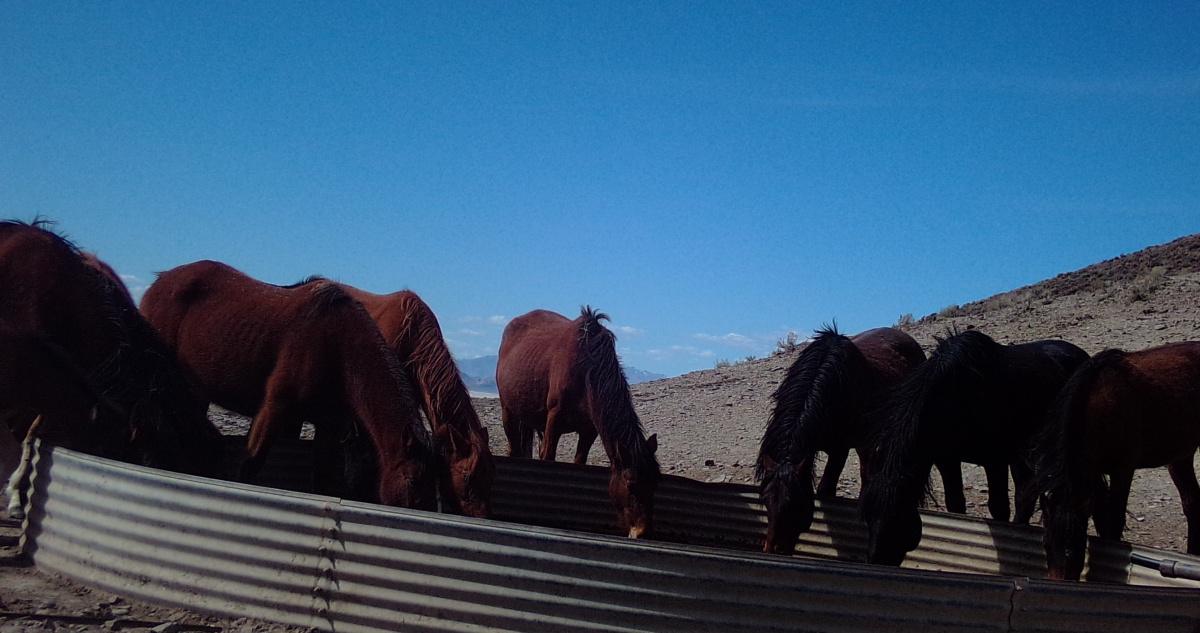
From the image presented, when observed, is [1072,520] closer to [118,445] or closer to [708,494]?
[708,494]

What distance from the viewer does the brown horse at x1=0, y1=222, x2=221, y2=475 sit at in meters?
5.91

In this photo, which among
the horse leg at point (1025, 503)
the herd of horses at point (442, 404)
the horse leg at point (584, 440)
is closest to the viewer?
the herd of horses at point (442, 404)

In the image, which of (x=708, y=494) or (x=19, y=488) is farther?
(x=708, y=494)

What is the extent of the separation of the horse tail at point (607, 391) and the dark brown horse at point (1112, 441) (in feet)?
9.27

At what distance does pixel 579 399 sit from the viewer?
912 cm

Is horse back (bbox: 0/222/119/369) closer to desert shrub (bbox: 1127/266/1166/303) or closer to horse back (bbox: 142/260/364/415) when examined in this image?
horse back (bbox: 142/260/364/415)

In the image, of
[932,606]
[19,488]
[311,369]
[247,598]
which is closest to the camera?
[932,606]

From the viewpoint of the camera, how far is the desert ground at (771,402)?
4.44 metres

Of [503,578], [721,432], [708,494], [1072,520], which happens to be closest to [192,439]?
[503,578]

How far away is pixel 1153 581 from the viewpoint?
5.44m

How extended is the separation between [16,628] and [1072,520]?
6025mm

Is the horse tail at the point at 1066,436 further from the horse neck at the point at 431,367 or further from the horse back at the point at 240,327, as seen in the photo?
the horse back at the point at 240,327

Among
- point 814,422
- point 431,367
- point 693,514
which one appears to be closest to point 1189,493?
point 814,422

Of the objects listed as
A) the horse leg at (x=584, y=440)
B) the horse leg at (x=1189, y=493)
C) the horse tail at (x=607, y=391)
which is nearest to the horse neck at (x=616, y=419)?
the horse tail at (x=607, y=391)
